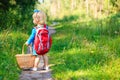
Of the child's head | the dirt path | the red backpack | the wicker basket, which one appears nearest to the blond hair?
the child's head

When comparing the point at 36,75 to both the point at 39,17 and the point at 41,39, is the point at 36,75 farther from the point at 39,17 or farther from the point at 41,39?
the point at 39,17

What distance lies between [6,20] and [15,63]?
8169 mm

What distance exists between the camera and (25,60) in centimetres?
897

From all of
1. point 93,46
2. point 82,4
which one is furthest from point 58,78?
point 82,4

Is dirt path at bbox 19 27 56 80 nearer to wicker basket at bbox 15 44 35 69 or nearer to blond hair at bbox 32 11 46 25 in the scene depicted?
wicker basket at bbox 15 44 35 69

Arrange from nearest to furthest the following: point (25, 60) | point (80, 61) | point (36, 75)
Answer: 1. point (36, 75)
2. point (25, 60)
3. point (80, 61)

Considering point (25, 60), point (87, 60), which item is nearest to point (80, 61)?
point (87, 60)

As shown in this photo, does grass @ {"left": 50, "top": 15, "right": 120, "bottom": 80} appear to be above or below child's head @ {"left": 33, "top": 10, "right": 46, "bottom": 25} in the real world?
below

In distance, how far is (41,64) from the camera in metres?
Answer: 9.98

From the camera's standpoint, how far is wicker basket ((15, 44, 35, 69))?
8898mm

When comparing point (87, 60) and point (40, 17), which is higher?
point (40, 17)

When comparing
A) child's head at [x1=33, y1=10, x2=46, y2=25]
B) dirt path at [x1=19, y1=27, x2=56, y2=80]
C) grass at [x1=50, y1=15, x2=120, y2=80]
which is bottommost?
dirt path at [x1=19, y1=27, x2=56, y2=80]

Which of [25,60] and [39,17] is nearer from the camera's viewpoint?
[39,17]

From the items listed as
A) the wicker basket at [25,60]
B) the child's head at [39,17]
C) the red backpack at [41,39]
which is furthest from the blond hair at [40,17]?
the wicker basket at [25,60]
